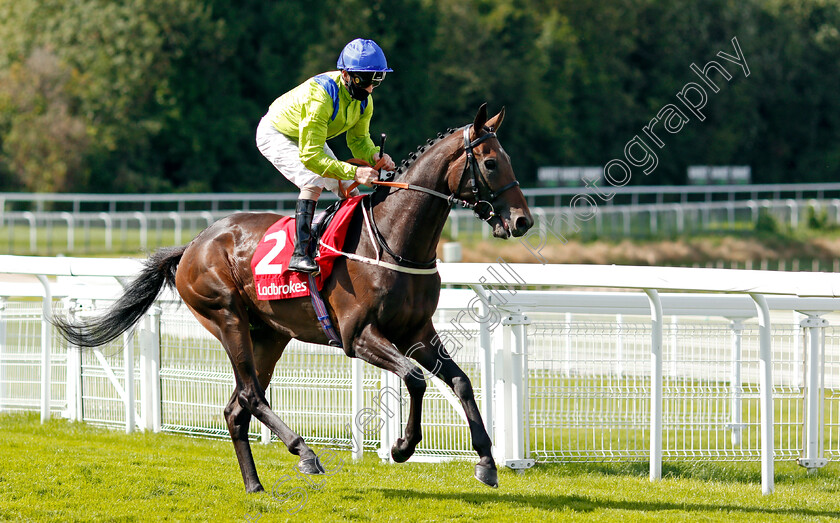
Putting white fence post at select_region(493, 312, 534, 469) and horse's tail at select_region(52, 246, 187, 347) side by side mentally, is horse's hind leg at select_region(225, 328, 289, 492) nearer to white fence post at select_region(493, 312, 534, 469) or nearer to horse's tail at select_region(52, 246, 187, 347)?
horse's tail at select_region(52, 246, 187, 347)

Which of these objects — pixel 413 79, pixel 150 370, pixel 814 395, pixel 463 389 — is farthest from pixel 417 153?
pixel 413 79

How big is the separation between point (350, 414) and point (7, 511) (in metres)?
2.57

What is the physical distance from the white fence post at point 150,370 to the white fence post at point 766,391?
426cm

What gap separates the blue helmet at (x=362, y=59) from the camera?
5238 mm

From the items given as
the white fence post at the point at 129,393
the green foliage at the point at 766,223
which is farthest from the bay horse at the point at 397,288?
the green foliage at the point at 766,223

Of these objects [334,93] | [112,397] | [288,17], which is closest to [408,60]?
[288,17]

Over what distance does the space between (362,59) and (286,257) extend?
1.09 m

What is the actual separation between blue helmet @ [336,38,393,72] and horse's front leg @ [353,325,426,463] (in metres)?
1.30

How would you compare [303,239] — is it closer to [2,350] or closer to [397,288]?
[397,288]

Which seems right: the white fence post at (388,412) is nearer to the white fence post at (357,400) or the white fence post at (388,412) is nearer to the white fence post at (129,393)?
the white fence post at (357,400)

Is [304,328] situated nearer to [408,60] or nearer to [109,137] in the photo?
[109,137]

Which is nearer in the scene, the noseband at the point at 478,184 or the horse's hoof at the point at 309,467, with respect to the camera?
the noseband at the point at 478,184

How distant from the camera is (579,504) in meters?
5.13

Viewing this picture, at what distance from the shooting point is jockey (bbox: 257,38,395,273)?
5.21 meters
